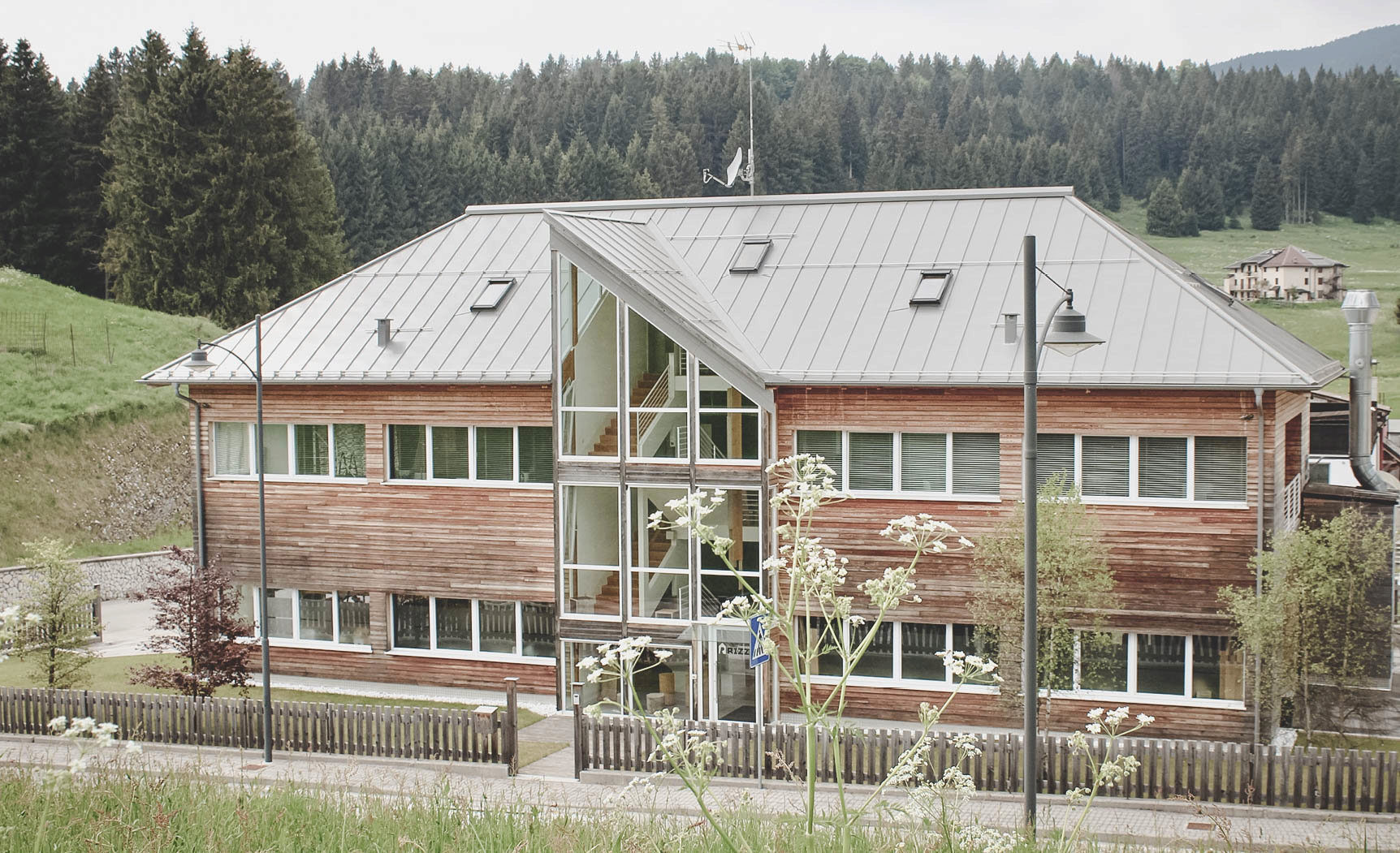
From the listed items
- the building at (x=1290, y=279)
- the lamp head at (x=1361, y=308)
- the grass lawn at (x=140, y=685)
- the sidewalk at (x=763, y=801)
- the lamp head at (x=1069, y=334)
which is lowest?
the grass lawn at (x=140, y=685)

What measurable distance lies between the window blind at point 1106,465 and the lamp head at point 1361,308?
7714 mm

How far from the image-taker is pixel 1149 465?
22969 mm

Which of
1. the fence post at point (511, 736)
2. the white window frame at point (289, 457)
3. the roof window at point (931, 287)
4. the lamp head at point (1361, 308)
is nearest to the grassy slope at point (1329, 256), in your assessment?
the lamp head at point (1361, 308)

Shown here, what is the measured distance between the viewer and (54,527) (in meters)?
40.1

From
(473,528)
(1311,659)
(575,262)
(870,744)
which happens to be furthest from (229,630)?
(1311,659)

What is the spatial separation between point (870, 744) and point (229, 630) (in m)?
11.5

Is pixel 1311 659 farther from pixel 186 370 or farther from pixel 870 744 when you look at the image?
pixel 186 370

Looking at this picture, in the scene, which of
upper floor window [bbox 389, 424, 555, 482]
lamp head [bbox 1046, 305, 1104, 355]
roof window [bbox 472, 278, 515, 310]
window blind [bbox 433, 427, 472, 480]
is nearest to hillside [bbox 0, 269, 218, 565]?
upper floor window [bbox 389, 424, 555, 482]

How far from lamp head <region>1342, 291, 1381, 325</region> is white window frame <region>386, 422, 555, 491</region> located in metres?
16.5

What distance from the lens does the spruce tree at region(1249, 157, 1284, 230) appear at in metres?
136

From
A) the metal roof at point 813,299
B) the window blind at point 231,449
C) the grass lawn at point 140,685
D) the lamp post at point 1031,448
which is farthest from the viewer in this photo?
the window blind at point 231,449

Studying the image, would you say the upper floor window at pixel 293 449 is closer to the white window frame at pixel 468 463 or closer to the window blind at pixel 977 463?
the white window frame at pixel 468 463

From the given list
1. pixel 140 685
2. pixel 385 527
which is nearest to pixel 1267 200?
pixel 385 527

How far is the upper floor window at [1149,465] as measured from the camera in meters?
22.5
